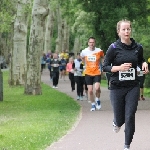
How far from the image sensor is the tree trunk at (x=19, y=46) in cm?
3423

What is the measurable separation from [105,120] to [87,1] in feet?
57.1

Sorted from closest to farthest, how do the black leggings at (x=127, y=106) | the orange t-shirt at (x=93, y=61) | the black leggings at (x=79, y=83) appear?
1. the black leggings at (x=127, y=106)
2. the orange t-shirt at (x=93, y=61)
3. the black leggings at (x=79, y=83)

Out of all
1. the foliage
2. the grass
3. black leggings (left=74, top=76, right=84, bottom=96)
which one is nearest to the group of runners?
the grass

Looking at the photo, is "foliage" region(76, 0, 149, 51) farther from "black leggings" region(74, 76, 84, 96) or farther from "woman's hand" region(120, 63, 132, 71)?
"woman's hand" region(120, 63, 132, 71)

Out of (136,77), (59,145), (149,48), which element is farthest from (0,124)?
(149,48)

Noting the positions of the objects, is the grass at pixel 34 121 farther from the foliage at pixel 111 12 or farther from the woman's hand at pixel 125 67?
the foliage at pixel 111 12

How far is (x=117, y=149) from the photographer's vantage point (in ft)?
37.1

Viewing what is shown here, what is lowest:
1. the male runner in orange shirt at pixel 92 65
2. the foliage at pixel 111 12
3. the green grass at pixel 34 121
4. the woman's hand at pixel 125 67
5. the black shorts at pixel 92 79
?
the green grass at pixel 34 121

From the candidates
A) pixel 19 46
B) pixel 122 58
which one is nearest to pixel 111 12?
pixel 19 46

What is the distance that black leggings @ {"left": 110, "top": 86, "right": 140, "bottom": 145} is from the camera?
412 inches

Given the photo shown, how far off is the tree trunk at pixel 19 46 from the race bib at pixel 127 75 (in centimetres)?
2229

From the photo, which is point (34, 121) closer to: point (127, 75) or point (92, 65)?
point (92, 65)

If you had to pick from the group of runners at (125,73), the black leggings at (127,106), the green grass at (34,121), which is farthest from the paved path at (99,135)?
the group of runners at (125,73)

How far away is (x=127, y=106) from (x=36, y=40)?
1664 cm
